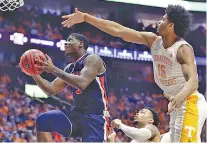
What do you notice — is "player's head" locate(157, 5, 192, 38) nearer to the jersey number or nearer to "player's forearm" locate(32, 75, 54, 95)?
the jersey number

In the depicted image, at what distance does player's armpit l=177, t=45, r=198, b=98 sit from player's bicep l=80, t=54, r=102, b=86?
970 mm

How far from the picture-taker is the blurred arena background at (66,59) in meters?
12.4

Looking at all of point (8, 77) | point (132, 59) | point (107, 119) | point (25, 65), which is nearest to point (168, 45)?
point (107, 119)

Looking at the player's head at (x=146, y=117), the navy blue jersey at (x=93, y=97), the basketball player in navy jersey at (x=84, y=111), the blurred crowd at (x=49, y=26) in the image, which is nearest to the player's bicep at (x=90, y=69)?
the basketball player in navy jersey at (x=84, y=111)

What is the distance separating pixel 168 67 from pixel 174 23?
412mm

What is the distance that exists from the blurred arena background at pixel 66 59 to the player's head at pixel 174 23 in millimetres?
7741

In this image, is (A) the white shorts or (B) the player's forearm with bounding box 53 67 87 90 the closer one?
(A) the white shorts

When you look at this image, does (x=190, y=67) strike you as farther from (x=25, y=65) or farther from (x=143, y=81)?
(x=143, y=81)

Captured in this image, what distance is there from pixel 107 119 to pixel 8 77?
9.01 m

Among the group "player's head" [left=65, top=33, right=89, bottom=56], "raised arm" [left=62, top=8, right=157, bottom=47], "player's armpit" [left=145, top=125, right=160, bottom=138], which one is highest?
"raised arm" [left=62, top=8, right=157, bottom=47]

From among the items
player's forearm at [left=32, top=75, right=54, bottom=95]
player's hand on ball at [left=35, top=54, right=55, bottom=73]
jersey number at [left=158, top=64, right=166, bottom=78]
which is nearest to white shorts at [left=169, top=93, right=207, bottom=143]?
jersey number at [left=158, top=64, right=166, bottom=78]

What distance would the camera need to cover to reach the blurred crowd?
13406mm

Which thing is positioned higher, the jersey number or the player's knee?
the jersey number

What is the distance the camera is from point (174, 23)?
3932mm
